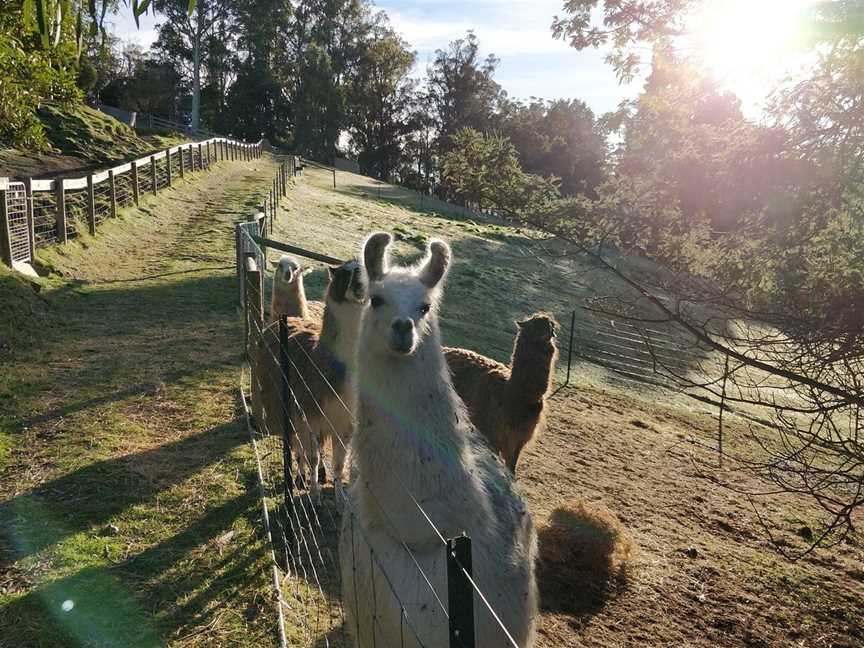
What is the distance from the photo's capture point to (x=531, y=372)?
6.41 metres

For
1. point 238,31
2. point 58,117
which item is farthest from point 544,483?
point 238,31

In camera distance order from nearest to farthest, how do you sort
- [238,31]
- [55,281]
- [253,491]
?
[253,491], [55,281], [238,31]

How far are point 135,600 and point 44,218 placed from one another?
9783mm

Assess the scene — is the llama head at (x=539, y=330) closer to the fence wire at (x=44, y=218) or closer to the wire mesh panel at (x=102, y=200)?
the fence wire at (x=44, y=218)

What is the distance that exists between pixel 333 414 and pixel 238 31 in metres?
53.5

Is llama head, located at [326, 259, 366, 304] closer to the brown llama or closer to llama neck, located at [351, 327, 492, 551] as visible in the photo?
the brown llama

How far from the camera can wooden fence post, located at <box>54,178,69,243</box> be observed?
1117cm

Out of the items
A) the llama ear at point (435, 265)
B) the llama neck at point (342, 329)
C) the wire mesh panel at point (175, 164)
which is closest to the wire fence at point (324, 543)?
the llama neck at point (342, 329)

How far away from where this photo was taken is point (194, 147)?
25.1 metres

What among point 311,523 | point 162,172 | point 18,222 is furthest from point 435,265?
point 162,172

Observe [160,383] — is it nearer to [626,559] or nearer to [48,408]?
[48,408]

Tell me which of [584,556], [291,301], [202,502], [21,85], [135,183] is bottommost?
[584,556]

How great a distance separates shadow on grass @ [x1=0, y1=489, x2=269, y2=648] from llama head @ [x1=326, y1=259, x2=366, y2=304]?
210 centimetres

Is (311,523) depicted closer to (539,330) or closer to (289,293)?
(539,330)
